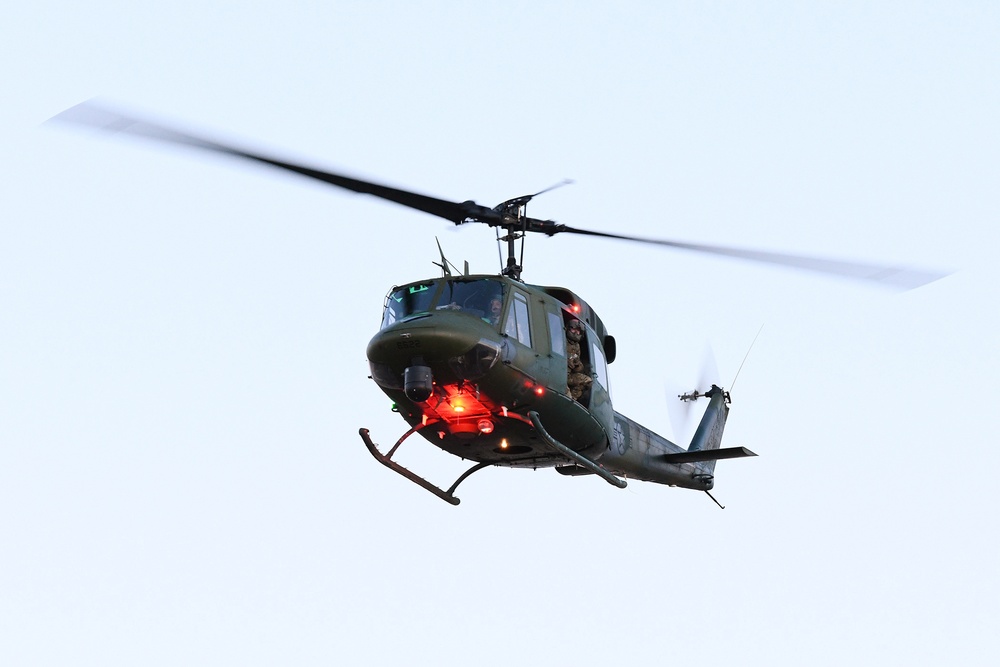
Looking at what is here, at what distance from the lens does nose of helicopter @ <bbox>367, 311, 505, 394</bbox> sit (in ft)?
58.8

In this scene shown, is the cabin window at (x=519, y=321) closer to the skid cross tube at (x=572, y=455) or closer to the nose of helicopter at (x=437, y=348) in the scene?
the nose of helicopter at (x=437, y=348)

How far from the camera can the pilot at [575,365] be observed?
2045 cm

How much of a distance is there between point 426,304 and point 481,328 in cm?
109

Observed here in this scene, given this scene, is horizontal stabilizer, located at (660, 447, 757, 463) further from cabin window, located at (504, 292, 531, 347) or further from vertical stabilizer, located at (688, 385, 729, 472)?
cabin window, located at (504, 292, 531, 347)

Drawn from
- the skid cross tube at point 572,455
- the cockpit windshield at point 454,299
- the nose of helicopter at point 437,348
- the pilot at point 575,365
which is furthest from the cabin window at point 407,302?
the pilot at point 575,365

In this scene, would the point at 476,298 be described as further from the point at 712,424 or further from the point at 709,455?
the point at 712,424

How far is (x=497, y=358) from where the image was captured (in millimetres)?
18422

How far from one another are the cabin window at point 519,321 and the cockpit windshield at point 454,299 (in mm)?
228

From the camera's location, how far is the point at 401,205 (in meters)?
19.1

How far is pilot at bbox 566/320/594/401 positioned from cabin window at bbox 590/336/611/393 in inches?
9.3

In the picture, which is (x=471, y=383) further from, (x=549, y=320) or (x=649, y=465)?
(x=649, y=465)

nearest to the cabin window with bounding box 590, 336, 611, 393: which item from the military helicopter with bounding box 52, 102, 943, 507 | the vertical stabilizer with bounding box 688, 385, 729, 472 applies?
the military helicopter with bounding box 52, 102, 943, 507

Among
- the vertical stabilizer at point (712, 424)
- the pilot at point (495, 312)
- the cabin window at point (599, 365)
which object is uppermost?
the pilot at point (495, 312)

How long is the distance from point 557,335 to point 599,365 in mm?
1415
